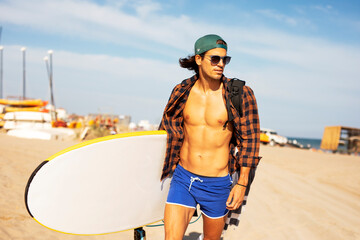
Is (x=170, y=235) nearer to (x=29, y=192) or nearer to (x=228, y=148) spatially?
(x=228, y=148)

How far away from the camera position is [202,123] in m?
2.70

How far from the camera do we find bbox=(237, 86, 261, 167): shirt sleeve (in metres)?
2.47

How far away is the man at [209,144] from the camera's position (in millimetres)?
2500

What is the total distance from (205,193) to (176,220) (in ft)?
1.05

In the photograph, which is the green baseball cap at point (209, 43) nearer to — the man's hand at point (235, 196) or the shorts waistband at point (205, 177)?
the shorts waistband at point (205, 177)

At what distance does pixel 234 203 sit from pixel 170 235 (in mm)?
568

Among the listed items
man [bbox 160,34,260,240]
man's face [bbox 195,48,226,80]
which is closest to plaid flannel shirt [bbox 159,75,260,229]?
man [bbox 160,34,260,240]

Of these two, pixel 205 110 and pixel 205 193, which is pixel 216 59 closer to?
pixel 205 110

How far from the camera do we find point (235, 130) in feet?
8.65

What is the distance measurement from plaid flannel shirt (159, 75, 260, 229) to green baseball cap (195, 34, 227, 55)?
0.94 feet

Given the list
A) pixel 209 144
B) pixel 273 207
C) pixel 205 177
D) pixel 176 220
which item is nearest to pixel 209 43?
pixel 209 144

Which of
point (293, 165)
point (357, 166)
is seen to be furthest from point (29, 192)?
point (357, 166)

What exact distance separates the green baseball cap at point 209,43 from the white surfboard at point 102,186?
0.82 metres

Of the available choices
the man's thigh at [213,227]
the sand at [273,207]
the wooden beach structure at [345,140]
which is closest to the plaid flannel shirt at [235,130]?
the man's thigh at [213,227]
